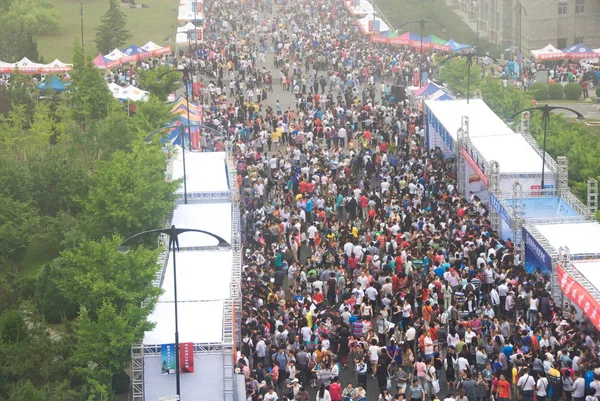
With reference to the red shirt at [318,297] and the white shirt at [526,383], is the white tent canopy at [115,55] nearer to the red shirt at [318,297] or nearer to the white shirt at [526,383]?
the red shirt at [318,297]

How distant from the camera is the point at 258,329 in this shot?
29141mm

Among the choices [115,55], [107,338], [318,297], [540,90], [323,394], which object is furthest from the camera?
[115,55]

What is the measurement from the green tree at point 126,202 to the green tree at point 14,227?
3.89 metres

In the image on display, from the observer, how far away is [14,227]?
3869cm

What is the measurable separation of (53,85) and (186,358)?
4286 centimetres

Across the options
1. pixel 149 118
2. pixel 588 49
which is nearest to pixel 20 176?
pixel 149 118

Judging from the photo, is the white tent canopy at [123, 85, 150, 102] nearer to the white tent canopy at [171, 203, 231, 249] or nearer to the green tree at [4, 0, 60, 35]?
the white tent canopy at [171, 203, 231, 249]

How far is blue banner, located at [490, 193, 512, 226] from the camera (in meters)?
35.2

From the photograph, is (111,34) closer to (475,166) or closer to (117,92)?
(117,92)

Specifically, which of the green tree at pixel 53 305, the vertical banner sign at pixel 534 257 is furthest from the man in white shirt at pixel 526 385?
the green tree at pixel 53 305

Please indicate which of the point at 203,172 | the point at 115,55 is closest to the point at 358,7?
the point at 115,55

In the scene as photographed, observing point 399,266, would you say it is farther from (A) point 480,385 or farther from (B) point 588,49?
(B) point 588,49

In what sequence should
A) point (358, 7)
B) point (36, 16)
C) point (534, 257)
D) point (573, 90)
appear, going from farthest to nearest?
point (36, 16) → point (358, 7) → point (573, 90) → point (534, 257)

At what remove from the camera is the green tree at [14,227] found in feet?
126
